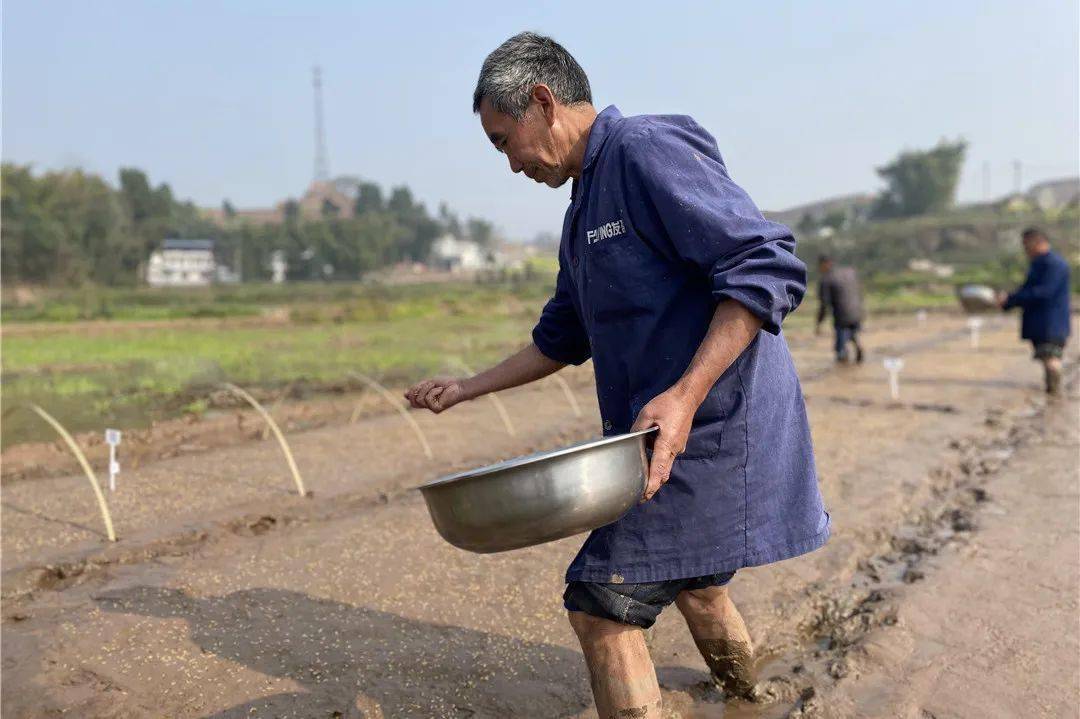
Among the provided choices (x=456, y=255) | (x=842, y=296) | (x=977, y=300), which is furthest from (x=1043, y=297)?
(x=456, y=255)

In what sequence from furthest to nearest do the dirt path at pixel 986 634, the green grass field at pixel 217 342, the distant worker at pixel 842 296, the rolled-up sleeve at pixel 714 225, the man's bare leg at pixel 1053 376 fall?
the distant worker at pixel 842 296 → the green grass field at pixel 217 342 → the man's bare leg at pixel 1053 376 → the dirt path at pixel 986 634 → the rolled-up sleeve at pixel 714 225

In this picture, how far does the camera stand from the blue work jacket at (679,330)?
2018 millimetres

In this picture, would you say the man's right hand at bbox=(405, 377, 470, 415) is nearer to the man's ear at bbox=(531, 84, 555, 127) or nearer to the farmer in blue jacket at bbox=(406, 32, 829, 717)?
the farmer in blue jacket at bbox=(406, 32, 829, 717)

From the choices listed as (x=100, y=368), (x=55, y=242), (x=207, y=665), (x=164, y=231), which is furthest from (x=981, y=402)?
(x=164, y=231)

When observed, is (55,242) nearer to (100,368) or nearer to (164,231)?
(164,231)

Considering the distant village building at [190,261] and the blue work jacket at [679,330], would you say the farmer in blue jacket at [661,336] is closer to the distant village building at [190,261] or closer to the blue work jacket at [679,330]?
the blue work jacket at [679,330]

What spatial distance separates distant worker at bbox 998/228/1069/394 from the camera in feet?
31.1

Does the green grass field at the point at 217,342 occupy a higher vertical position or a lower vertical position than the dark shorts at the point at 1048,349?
lower

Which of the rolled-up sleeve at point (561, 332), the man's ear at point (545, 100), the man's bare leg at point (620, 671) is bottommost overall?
the man's bare leg at point (620, 671)

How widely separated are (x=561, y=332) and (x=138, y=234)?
58253 millimetres

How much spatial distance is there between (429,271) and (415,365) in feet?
247

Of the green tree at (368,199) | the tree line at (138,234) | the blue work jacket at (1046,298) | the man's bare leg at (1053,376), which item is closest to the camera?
the blue work jacket at (1046,298)

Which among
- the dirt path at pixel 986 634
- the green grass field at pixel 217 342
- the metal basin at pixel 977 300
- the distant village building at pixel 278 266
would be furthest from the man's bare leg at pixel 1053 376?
the distant village building at pixel 278 266

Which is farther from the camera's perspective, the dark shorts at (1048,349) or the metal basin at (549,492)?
the dark shorts at (1048,349)
